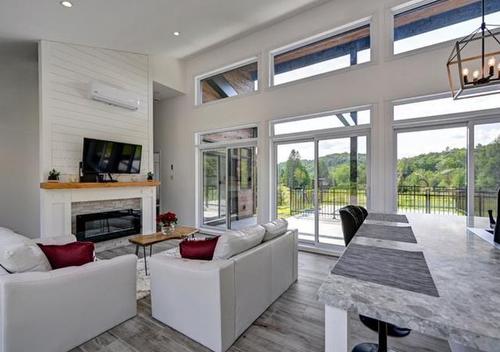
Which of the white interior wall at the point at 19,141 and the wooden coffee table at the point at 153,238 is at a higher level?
the white interior wall at the point at 19,141

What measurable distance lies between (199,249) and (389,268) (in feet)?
5.09

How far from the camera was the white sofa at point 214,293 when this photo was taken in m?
1.88

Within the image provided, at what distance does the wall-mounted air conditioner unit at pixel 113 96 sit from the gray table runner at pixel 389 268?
5.00 meters

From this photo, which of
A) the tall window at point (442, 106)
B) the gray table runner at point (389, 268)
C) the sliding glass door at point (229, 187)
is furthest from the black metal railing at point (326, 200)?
the gray table runner at point (389, 268)

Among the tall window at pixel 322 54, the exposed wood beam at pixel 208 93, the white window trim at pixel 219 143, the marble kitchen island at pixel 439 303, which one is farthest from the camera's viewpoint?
the exposed wood beam at pixel 208 93

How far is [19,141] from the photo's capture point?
16.1 ft

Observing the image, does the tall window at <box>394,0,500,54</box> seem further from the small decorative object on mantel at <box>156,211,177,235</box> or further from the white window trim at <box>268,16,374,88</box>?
the small decorative object on mantel at <box>156,211,177,235</box>

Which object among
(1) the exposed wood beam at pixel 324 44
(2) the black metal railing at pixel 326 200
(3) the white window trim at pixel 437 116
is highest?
(1) the exposed wood beam at pixel 324 44

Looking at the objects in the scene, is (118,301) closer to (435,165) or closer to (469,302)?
(469,302)

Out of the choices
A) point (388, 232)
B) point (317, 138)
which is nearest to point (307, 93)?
point (317, 138)

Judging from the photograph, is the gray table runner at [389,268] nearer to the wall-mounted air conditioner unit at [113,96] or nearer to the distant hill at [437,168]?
the distant hill at [437,168]

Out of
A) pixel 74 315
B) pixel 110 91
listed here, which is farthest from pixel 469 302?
pixel 110 91

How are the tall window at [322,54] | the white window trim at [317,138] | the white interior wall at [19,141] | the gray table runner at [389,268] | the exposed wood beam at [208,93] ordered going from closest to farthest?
the gray table runner at [389,268] < the white window trim at [317,138] < the tall window at [322,54] < the white interior wall at [19,141] < the exposed wood beam at [208,93]

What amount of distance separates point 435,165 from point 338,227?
5.91ft
